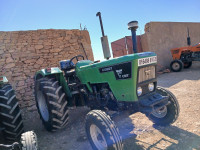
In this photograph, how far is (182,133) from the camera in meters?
2.48

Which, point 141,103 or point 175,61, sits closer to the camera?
point 141,103

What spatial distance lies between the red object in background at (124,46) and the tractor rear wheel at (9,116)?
783cm

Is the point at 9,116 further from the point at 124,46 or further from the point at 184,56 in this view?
the point at 184,56

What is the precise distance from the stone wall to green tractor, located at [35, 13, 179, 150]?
7.39 metres

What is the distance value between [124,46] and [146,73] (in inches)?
310

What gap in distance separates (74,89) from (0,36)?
4073 mm

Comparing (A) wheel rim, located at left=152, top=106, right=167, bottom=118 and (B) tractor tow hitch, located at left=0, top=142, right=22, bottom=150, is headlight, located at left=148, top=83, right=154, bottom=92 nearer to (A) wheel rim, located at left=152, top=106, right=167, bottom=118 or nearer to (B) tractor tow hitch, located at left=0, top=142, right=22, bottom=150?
(A) wheel rim, located at left=152, top=106, right=167, bottom=118

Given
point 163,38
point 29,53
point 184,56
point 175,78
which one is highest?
point 163,38

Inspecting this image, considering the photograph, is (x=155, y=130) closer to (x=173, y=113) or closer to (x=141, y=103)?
(x=173, y=113)

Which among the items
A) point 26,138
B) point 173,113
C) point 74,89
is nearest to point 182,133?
point 173,113

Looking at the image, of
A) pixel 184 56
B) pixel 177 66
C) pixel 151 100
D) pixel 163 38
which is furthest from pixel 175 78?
pixel 151 100

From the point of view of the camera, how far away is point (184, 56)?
9.26 meters

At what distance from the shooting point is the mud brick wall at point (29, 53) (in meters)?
5.28

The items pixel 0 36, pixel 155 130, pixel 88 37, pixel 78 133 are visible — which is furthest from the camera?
pixel 88 37
